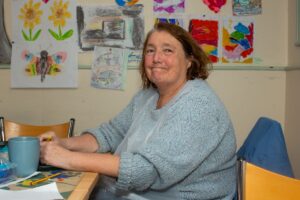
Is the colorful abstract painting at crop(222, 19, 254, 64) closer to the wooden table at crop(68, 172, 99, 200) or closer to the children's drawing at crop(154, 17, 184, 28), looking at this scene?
the children's drawing at crop(154, 17, 184, 28)

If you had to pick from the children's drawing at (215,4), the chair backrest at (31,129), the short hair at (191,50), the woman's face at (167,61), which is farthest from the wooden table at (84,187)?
the children's drawing at (215,4)

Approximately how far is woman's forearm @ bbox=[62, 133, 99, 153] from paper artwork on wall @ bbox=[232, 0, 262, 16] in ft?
4.06

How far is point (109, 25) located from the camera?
2.10 m

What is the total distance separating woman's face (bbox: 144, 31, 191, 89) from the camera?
1300 mm

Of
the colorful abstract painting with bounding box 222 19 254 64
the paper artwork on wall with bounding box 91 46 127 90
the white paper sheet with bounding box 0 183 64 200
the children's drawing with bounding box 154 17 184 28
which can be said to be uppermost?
the children's drawing with bounding box 154 17 184 28

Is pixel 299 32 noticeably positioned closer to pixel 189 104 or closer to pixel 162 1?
pixel 162 1

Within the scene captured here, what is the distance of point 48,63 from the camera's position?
2123 millimetres

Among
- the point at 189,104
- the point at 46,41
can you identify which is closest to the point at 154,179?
the point at 189,104

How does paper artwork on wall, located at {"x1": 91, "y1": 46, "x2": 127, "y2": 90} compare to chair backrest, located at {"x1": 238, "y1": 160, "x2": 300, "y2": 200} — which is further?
paper artwork on wall, located at {"x1": 91, "y1": 46, "x2": 127, "y2": 90}

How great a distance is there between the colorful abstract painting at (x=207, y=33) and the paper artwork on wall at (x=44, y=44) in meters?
0.72

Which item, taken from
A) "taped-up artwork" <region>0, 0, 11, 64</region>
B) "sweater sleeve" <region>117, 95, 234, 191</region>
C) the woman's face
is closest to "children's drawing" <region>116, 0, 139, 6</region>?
"taped-up artwork" <region>0, 0, 11, 64</region>

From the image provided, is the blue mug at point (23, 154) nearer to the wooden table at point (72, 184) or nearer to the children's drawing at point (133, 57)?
the wooden table at point (72, 184)

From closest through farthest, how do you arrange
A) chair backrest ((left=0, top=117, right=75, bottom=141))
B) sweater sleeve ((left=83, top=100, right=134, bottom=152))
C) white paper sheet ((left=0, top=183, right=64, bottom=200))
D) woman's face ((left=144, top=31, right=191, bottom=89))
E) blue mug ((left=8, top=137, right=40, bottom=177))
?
1. white paper sheet ((left=0, top=183, right=64, bottom=200))
2. blue mug ((left=8, top=137, right=40, bottom=177))
3. woman's face ((left=144, top=31, right=191, bottom=89))
4. sweater sleeve ((left=83, top=100, right=134, bottom=152))
5. chair backrest ((left=0, top=117, right=75, bottom=141))

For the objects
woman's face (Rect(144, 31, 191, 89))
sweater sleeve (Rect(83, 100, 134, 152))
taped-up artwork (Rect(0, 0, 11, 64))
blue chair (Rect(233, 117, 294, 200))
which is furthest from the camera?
taped-up artwork (Rect(0, 0, 11, 64))
